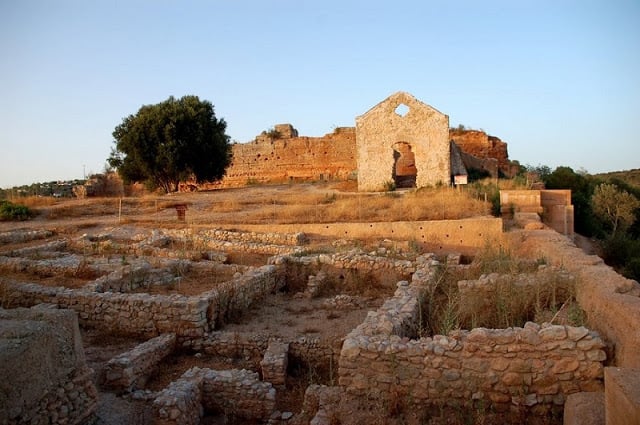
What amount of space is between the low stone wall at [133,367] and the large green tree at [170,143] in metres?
19.8

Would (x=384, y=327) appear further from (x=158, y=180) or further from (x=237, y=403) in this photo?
(x=158, y=180)

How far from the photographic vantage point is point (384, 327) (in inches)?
214

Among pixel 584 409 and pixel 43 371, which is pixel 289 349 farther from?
pixel 584 409

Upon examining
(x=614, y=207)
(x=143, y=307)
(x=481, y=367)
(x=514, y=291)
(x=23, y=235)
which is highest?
(x=23, y=235)

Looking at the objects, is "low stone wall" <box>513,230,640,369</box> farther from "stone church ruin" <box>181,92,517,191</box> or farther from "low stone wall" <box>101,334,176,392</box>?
"stone church ruin" <box>181,92,517,191</box>

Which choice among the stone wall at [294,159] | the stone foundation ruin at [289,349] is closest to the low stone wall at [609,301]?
the stone foundation ruin at [289,349]

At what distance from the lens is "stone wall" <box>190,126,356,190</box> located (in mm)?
34531

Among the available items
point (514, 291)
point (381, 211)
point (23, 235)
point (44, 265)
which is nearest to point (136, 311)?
point (44, 265)

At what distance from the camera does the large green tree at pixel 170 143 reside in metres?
25.0

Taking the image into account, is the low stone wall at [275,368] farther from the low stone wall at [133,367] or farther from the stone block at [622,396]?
the stone block at [622,396]

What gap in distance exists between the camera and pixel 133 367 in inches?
226

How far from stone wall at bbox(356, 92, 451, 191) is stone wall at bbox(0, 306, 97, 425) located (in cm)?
1993

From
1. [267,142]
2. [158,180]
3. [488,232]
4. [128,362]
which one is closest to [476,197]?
[488,232]

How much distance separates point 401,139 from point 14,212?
54.5 ft
